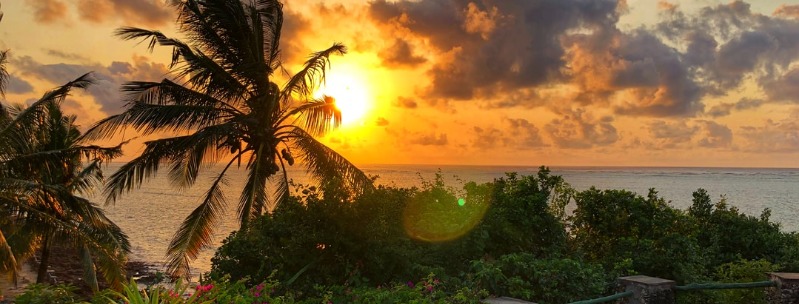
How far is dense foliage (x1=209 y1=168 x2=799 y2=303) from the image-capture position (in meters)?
8.69

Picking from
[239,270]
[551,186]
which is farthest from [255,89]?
[551,186]

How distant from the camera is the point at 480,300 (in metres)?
7.40

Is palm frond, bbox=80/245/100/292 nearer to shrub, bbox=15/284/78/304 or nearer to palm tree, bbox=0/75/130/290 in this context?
palm tree, bbox=0/75/130/290

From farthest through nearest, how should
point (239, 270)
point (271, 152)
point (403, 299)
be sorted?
1. point (271, 152)
2. point (239, 270)
3. point (403, 299)

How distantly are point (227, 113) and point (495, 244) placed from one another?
31.9 feet

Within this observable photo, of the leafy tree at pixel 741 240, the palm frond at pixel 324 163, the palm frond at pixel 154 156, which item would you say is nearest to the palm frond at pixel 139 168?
the palm frond at pixel 154 156

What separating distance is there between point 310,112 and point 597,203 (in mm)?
9369

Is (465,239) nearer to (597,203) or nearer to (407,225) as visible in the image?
(407,225)

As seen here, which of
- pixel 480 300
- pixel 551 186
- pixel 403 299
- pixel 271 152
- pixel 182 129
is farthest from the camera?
pixel 271 152

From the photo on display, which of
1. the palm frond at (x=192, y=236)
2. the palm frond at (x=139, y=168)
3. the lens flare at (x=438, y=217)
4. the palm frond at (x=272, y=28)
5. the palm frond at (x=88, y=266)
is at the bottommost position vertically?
the palm frond at (x=88, y=266)

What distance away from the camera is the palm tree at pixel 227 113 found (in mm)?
14898

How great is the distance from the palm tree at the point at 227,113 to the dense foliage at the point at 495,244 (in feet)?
17.6

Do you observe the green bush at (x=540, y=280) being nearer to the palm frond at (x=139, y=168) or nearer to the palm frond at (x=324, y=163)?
the palm frond at (x=324, y=163)

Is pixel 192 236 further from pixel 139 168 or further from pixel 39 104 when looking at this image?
pixel 39 104
